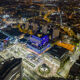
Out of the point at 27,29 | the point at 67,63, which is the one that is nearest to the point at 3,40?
the point at 27,29

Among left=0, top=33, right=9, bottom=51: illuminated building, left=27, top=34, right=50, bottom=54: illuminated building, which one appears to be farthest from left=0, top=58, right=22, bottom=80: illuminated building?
left=0, top=33, right=9, bottom=51: illuminated building

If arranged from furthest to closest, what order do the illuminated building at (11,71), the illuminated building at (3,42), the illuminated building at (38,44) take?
the illuminated building at (3,42) < the illuminated building at (38,44) < the illuminated building at (11,71)

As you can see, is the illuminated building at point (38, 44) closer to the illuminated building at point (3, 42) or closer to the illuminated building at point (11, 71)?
the illuminated building at point (3, 42)

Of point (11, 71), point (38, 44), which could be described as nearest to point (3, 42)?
point (38, 44)

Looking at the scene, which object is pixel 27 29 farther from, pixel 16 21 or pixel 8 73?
pixel 8 73

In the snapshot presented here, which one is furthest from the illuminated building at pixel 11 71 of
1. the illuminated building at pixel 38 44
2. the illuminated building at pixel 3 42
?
the illuminated building at pixel 3 42

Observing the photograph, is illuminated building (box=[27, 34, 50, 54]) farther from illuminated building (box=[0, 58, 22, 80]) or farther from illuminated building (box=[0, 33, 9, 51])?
illuminated building (box=[0, 58, 22, 80])

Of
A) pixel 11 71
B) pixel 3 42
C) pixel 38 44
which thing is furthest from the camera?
pixel 3 42

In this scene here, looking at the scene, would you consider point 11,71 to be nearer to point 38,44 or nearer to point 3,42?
point 38,44
